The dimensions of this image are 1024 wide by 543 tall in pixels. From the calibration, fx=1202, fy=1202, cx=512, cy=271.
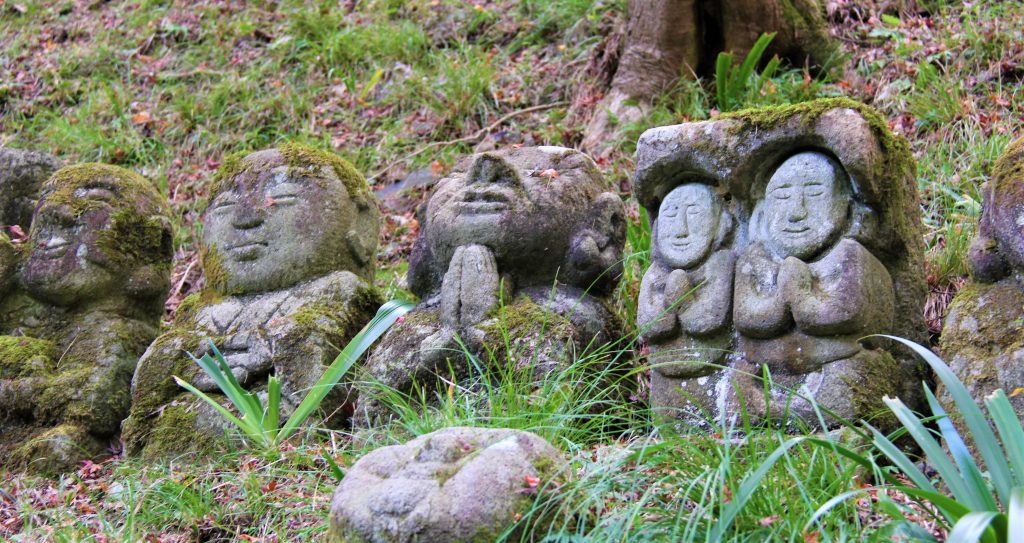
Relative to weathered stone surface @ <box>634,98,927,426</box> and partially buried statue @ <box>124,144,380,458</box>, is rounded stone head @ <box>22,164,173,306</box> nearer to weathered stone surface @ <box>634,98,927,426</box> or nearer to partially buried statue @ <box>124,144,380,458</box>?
partially buried statue @ <box>124,144,380,458</box>

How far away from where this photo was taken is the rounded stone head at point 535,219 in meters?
4.77

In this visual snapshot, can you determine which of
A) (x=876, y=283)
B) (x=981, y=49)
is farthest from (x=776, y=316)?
(x=981, y=49)

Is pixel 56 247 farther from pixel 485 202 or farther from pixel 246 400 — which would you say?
pixel 485 202

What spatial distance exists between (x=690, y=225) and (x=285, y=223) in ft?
5.95

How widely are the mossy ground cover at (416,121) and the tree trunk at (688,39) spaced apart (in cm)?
14

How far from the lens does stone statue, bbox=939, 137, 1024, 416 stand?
3531 mm

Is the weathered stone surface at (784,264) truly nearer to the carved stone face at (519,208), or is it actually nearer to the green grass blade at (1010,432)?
the carved stone face at (519,208)

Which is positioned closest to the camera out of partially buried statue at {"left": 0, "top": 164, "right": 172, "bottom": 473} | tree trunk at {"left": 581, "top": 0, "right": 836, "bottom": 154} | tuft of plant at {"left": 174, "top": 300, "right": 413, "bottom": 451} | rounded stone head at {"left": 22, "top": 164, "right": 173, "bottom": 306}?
tuft of plant at {"left": 174, "top": 300, "right": 413, "bottom": 451}

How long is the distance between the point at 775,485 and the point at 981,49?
4191mm

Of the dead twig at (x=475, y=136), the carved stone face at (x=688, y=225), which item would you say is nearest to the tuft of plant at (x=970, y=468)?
the carved stone face at (x=688, y=225)

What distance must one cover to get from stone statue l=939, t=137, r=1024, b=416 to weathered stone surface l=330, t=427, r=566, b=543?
1.34 m

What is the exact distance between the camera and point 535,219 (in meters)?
4.78

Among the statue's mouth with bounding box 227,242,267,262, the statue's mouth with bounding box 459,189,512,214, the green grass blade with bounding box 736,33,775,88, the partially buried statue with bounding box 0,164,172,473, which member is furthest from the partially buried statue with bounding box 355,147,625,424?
the green grass blade with bounding box 736,33,775,88

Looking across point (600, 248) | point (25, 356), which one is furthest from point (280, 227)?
point (600, 248)
